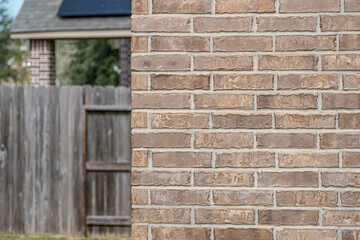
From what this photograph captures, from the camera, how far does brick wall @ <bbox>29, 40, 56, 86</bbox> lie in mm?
9984

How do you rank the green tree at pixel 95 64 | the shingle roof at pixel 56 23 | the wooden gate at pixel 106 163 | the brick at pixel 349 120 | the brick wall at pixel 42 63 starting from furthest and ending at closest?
the green tree at pixel 95 64 → the shingle roof at pixel 56 23 → the brick wall at pixel 42 63 → the wooden gate at pixel 106 163 → the brick at pixel 349 120

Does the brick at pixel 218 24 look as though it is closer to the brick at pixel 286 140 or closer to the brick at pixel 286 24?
the brick at pixel 286 24

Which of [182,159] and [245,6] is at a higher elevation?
[245,6]

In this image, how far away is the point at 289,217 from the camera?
7.73ft

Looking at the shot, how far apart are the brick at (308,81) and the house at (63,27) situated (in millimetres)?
7872

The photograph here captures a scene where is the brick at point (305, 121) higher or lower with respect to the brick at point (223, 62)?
lower

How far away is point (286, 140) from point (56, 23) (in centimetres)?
879

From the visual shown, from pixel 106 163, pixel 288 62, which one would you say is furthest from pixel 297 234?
pixel 106 163

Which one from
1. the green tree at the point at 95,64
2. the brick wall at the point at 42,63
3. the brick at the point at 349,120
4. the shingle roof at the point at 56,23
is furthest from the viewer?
the green tree at the point at 95,64

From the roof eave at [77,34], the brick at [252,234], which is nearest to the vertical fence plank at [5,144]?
the roof eave at [77,34]

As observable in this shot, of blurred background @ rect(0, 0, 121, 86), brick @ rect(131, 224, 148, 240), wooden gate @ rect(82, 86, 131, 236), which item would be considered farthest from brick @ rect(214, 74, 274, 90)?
blurred background @ rect(0, 0, 121, 86)

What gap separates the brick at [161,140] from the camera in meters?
2.38

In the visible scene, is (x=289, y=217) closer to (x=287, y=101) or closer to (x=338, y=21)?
(x=287, y=101)

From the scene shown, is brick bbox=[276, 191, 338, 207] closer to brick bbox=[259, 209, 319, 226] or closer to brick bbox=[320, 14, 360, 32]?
brick bbox=[259, 209, 319, 226]
